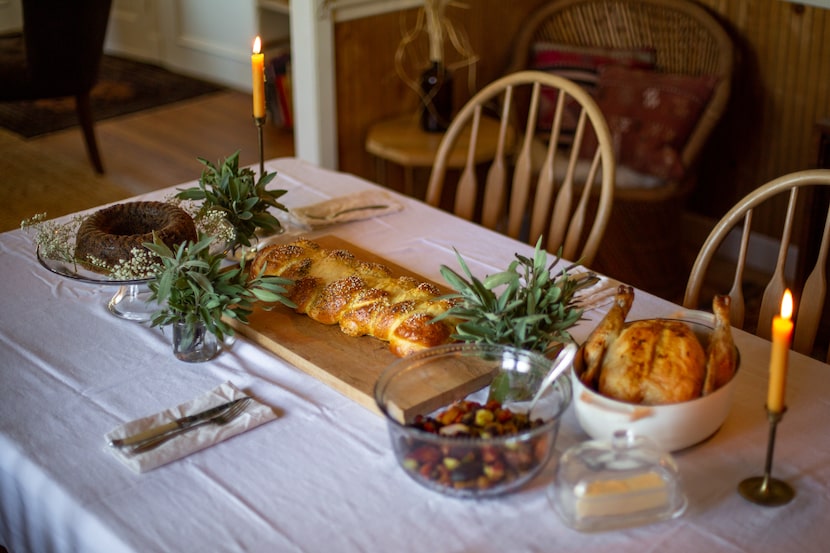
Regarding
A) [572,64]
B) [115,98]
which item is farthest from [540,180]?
[115,98]

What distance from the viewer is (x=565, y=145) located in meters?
3.63

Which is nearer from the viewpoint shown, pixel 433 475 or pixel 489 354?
pixel 433 475

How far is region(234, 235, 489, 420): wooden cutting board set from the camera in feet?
4.45

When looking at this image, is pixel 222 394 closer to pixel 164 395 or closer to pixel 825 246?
pixel 164 395

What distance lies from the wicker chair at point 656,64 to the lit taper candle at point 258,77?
4.96 feet

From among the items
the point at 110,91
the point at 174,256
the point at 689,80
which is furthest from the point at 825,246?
the point at 110,91

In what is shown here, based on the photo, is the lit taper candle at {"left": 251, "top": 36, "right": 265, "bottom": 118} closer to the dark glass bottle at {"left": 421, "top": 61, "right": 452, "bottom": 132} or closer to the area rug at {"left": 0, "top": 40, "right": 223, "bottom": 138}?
the dark glass bottle at {"left": 421, "top": 61, "right": 452, "bottom": 132}

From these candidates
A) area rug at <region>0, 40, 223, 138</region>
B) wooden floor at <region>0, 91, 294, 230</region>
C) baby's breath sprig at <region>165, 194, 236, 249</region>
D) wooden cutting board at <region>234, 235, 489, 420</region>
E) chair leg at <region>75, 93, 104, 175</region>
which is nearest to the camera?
wooden cutting board at <region>234, 235, 489, 420</region>

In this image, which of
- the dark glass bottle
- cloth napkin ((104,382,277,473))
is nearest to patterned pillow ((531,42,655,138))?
the dark glass bottle

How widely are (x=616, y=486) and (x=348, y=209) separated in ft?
3.43

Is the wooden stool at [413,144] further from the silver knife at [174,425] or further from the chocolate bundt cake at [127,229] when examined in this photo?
the silver knife at [174,425]

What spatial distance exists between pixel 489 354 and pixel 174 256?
1.70 ft

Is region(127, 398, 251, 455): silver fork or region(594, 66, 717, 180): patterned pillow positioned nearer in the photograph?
region(127, 398, 251, 455): silver fork

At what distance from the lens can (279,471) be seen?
1.25 m
